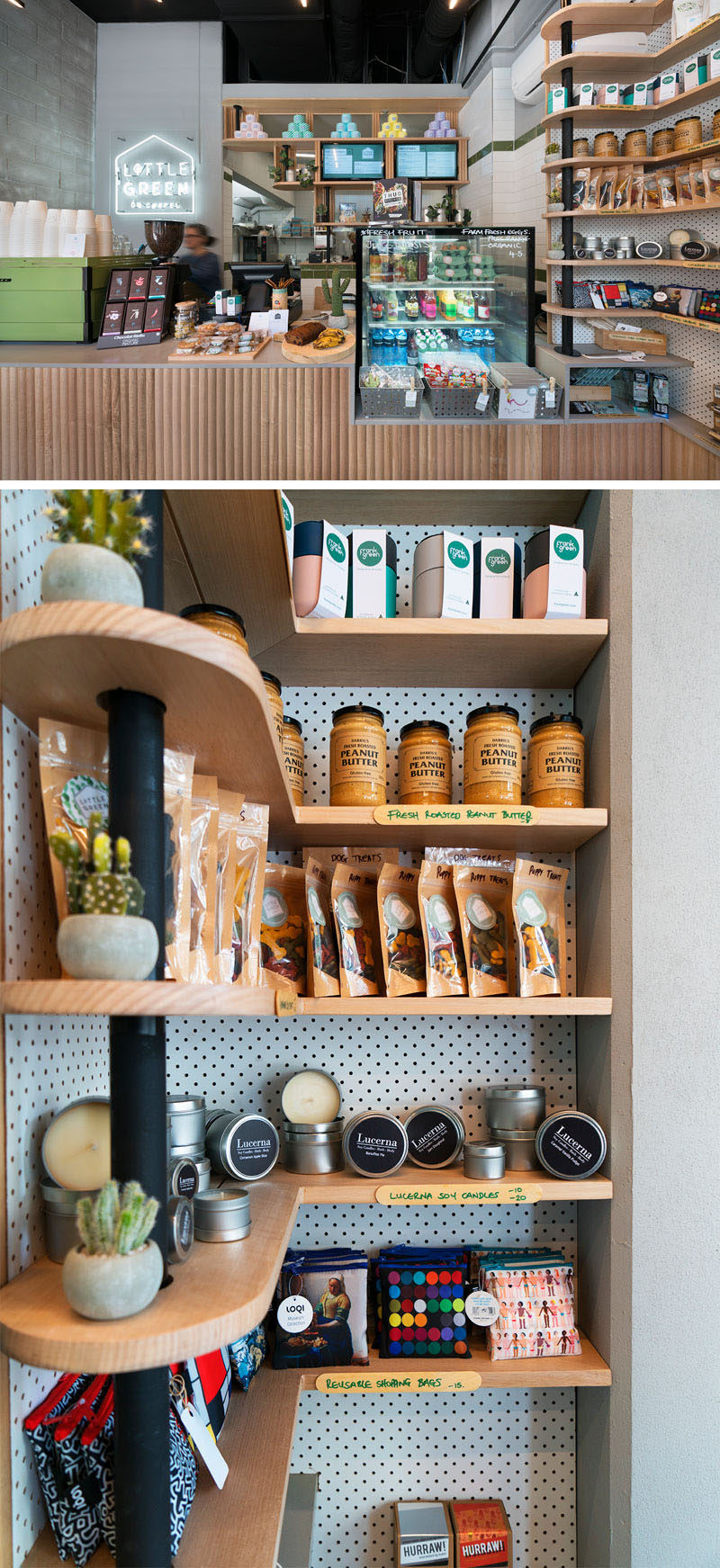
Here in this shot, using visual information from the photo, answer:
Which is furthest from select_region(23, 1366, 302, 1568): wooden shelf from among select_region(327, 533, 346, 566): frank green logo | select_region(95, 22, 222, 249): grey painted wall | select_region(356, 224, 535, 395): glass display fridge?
select_region(95, 22, 222, 249): grey painted wall

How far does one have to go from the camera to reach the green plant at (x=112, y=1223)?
3.13ft

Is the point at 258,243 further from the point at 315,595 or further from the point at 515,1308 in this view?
the point at 515,1308

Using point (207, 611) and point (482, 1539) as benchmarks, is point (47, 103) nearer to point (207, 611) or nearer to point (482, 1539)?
point (207, 611)

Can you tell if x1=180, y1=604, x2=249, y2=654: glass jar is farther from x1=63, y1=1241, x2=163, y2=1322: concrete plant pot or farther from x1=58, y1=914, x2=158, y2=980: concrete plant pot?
x1=63, y1=1241, x2=163, y2=1322: concrete plant pot

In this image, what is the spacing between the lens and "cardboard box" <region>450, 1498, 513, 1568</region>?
2.07m

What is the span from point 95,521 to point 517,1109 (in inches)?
59.9

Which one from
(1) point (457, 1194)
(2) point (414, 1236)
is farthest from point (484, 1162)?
(2) point (414, 1236)

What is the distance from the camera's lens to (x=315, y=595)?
6.40 ft

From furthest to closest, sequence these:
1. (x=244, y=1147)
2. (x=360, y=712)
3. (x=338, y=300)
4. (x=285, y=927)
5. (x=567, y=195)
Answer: (x=567, y=195), (x=338, y=300), (x=285, y=927), (x=360, y=712), (x=244, y=1147)

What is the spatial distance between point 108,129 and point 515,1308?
32.9 feet

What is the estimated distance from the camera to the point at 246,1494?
4.88ft

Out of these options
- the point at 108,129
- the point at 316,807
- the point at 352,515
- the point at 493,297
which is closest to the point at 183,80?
the point at 108,129

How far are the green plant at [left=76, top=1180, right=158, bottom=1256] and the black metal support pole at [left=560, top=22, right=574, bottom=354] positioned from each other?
5.45 metres

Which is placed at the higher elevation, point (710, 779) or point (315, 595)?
point (315, 595)
